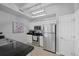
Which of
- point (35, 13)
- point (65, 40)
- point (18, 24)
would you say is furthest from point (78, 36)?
point (18, 24)

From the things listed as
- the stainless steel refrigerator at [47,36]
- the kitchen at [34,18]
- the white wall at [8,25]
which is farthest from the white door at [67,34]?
the white wall at [8,25]

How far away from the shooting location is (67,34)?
4.57ft

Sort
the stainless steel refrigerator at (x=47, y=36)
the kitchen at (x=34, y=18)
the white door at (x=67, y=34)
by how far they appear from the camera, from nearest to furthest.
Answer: the kitchen at (x=34, y=18) → the white door at (x=67, y=34) → the stainless steel refrigerator at (x=47, y=36)

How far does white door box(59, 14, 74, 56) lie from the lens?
129cm

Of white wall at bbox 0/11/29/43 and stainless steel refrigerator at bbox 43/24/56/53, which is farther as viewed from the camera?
stainless steel refrigerator at bbox 43/24/56/53

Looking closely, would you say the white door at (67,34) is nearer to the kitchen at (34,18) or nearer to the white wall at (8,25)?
the kitchen at (34,18)

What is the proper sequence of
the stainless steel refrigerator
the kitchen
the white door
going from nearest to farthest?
1. the kitchen
2. the white door
3. the stainless steel refrigerator

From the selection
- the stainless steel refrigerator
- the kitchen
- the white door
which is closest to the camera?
the kitchen

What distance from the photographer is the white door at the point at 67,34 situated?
4.23 feet

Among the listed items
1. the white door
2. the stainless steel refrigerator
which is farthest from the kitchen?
the stainless steel refrigerator

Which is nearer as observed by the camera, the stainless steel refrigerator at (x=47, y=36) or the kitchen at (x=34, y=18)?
the kitchen at (x=34, y=18)

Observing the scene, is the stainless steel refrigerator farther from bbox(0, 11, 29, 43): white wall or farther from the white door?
bbox(0, 11, 29, 43): white wall

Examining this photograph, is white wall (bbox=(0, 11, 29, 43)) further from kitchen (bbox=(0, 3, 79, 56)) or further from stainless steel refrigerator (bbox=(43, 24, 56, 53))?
stainless steel refrigerator (bbox=(43, 24, 56, 53))

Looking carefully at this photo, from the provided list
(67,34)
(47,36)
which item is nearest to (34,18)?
(67,34)
